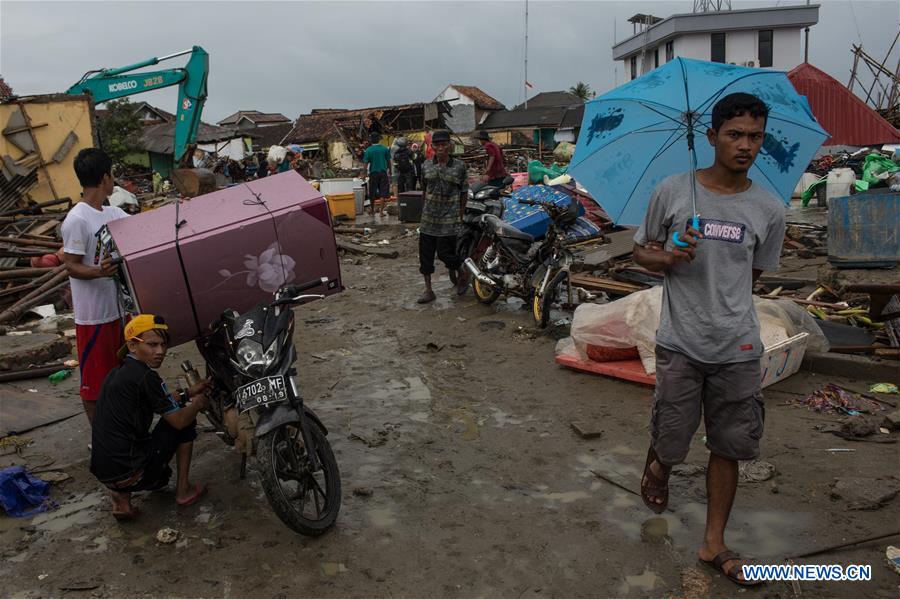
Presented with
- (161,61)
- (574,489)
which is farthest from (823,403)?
(161,61)

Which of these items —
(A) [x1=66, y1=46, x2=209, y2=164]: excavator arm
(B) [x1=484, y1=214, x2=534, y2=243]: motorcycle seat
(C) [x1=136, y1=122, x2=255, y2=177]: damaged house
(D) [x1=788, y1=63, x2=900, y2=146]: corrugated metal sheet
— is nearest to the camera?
(D) [x1=788, y1=63, x2=900, y2=146]: corrugated metal sheet

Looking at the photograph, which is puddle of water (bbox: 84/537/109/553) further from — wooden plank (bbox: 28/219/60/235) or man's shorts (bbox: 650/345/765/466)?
wooden plank (bbox: 28/219/60/235)

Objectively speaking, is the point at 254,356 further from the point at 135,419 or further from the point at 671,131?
the point at 671,131

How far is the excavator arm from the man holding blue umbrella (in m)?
14.7

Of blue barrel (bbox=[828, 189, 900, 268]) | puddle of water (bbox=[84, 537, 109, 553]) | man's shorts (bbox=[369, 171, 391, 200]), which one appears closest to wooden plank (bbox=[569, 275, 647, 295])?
blue barrel (bbox=[828, 189, 900, 268])

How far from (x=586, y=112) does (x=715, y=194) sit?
1.50m

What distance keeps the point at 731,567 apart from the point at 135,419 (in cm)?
292

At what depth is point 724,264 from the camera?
2.80m

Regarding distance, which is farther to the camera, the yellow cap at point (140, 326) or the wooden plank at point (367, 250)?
the wooden plank at point (367, 250)

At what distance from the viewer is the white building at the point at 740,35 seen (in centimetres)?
4022

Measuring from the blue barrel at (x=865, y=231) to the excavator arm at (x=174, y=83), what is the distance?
43.0ft

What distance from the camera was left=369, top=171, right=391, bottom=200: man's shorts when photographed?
1714cm

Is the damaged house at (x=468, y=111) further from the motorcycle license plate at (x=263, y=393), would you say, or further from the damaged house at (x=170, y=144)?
the motorcycle license plate at (x=263, y=393)
